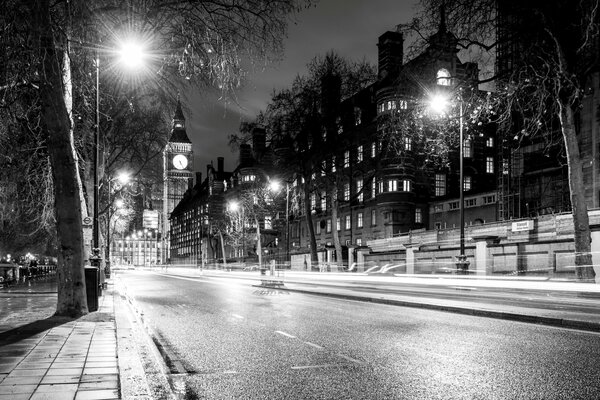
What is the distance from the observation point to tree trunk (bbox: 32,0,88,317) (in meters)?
12.3

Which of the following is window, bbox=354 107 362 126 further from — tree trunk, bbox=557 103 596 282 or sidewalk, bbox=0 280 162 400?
sidewalk, bbox=0 280 162 400

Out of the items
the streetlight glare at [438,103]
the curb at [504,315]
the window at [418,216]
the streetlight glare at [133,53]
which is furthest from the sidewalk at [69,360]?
the window at [418,216]

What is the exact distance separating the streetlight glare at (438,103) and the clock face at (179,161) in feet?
39.0

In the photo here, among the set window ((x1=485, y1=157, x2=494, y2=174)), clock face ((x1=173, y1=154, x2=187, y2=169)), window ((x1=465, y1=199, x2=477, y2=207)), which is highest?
window ((x1=485, y1=157, x2=494, y2=174))

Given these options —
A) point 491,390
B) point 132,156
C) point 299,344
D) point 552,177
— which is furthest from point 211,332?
point 552,177

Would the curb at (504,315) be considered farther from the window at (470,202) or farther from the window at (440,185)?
the window at (440,185)

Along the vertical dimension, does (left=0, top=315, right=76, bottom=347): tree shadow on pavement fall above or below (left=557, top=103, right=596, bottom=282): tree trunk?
below

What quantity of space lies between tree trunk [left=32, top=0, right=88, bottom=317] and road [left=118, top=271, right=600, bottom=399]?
6.62 ft

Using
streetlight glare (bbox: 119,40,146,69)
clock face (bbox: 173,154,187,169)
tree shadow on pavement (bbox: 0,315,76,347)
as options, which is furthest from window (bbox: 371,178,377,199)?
tree shadow on pavement (bbox: 0,315,76,347)

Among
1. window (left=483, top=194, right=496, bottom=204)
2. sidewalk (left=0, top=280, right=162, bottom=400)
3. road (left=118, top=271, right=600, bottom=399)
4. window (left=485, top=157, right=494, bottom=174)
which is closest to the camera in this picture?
sidewalk (left=0, top=280, right=162, bottom=400)

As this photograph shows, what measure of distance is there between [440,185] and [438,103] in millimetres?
39311

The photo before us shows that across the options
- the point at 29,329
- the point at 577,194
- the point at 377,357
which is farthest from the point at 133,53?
the point at 577,194

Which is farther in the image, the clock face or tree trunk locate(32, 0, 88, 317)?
the clock face

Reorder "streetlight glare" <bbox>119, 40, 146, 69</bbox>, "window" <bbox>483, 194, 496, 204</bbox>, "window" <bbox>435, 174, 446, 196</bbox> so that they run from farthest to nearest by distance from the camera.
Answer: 1. "window" <bbox>435, 174, 446, 196</bbox>
2. "window" <bbox>483, 194, 496, 204</bbox>
3. "streetlight glare" <bbox>119, 40, 146, 69</bbox>
